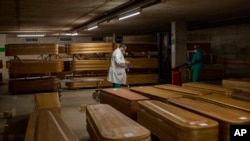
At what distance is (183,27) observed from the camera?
10.3 meters

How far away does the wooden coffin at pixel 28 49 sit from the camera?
10938 millimetres

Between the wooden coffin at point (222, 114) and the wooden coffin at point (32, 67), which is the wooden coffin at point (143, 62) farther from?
the wooden coffin at point (222, 114)

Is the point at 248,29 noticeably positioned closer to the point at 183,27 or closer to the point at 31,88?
the point at 183,27

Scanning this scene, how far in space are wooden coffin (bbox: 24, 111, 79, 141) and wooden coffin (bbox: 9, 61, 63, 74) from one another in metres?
7.01

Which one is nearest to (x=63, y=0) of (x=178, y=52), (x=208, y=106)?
(x=208, y=106)

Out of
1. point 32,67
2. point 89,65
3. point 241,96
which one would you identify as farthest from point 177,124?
point 89,65

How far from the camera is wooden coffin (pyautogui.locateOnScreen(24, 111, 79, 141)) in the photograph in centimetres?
305

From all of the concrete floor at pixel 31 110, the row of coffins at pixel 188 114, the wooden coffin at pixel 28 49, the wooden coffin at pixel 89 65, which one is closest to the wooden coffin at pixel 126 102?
the row of coffins at pixel 188 114

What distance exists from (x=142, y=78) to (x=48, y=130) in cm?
946

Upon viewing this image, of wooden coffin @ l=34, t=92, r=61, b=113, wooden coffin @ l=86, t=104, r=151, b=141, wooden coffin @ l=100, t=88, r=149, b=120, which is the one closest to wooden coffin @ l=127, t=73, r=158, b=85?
wooden coffin @ l=34, t=92, r=61, b=113

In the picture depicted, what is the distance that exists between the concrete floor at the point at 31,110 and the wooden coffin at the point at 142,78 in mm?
1944

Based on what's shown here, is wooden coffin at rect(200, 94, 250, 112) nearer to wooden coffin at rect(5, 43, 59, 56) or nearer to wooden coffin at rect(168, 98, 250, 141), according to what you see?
wooden coffin at rect(168, 98, 250, 141)

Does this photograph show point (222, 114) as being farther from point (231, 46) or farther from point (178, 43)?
point (231, 46)

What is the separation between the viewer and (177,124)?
2896 mm
